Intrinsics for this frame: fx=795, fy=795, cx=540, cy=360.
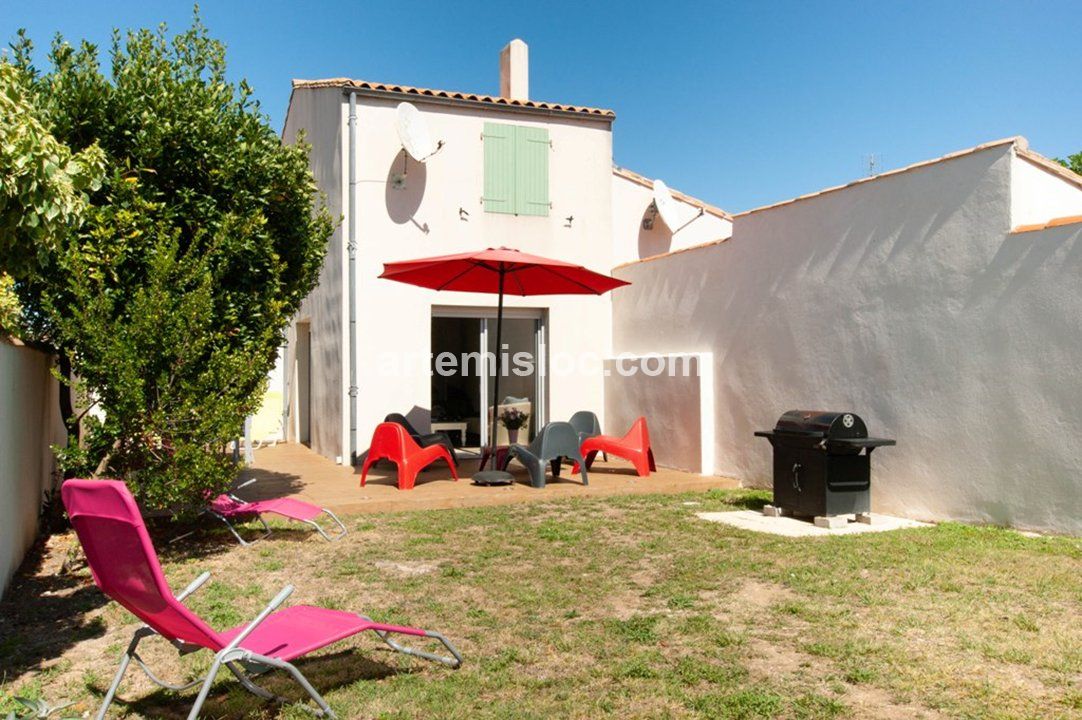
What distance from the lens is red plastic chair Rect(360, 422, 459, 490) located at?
929 centimetres

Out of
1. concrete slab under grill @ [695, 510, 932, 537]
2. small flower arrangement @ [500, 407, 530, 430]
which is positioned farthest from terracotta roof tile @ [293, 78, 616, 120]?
concrete slab under grill @ [695, 510, 932, 537]

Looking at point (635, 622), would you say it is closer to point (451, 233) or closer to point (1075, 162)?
point (451, 233)

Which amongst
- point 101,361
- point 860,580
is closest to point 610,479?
point 860,580

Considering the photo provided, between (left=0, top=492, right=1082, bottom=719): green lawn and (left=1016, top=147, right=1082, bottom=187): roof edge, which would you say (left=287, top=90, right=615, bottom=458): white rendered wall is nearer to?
(left=0, top=492, right=1082, bottom=719): green lawn

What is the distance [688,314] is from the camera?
1118 cm

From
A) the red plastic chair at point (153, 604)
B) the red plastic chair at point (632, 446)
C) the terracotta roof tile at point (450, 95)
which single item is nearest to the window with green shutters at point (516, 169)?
the terracotta roof tile at point (450, 95)

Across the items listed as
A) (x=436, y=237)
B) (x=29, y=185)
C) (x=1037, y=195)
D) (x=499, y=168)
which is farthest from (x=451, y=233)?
(x=29, y=185)

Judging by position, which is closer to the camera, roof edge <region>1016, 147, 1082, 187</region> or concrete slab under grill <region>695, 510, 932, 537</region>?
roof edge <region>1016, 147, 1082, 187</region>

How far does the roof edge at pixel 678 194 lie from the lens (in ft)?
46.3

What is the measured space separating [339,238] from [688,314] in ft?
17.3

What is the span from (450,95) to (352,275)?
10.5 feet

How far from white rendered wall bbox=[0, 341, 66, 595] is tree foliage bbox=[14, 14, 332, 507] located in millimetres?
370

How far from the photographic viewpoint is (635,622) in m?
4.68

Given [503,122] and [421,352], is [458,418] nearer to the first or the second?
[421,352]
